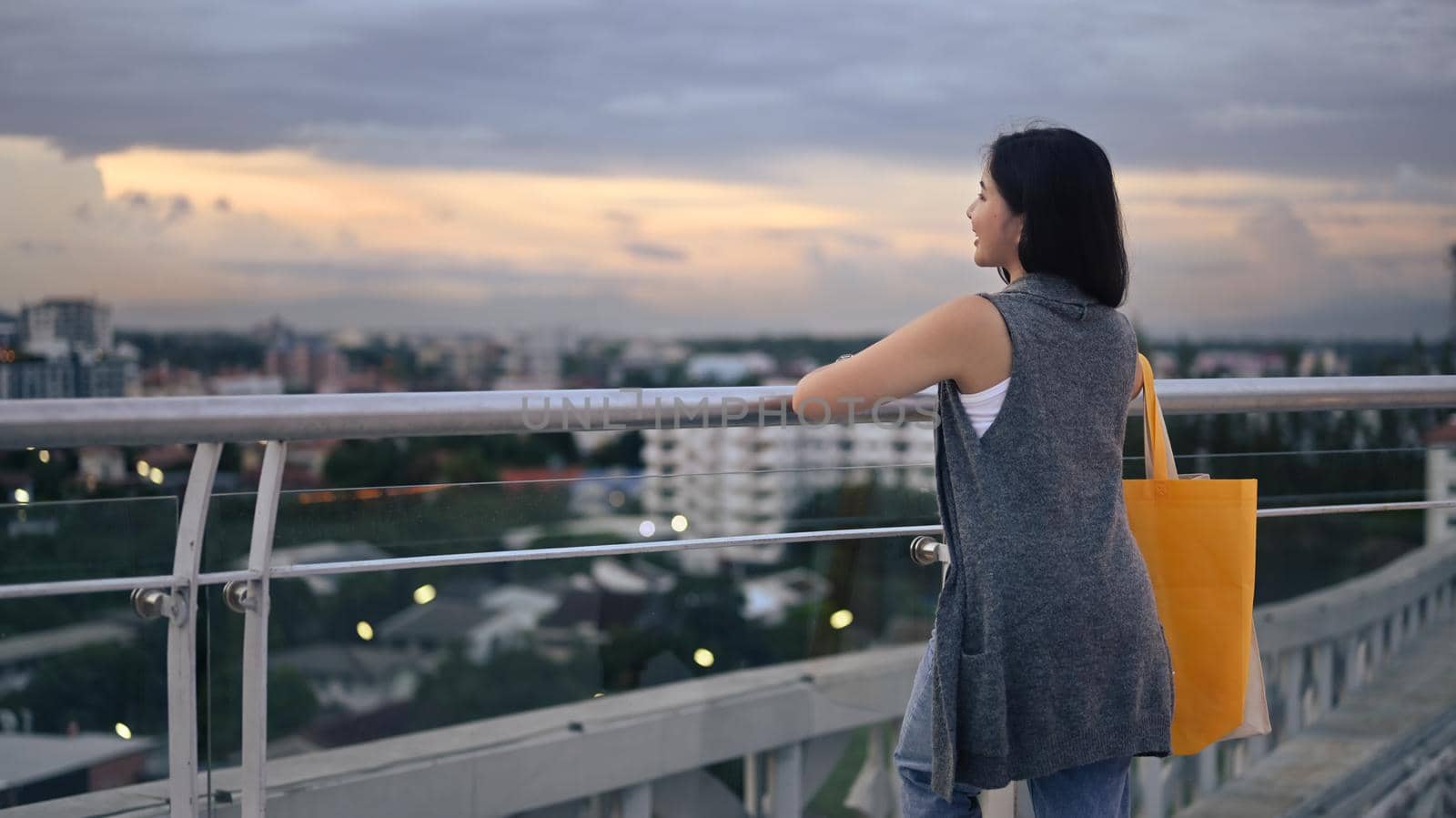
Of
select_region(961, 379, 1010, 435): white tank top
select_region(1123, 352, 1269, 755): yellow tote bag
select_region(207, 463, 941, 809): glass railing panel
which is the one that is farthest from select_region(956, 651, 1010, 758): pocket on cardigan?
select_region(207, 463, 941, 809): glass railing panel

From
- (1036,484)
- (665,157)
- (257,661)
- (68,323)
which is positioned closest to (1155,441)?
(1036,484)

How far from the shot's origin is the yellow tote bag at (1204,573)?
1.82 m

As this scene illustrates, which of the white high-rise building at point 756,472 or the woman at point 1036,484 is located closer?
the woman at point 1036,484

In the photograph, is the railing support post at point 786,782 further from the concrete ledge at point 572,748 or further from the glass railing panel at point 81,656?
the glass railing panel at point 81,656

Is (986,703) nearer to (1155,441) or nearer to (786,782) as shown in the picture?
(1155,441)

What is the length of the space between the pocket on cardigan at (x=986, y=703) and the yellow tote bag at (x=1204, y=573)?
15.1 inches

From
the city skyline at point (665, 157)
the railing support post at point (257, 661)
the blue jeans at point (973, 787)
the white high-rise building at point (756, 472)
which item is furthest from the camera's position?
the city skyline at point (665, 157)

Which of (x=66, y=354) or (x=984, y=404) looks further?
(x=66, y=354)

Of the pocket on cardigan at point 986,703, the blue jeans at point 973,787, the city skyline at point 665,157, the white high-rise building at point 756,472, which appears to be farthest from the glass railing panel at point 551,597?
the city skyline at point 665,157

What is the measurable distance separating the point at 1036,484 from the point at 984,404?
0.38 feet

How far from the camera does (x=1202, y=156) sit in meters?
54.0

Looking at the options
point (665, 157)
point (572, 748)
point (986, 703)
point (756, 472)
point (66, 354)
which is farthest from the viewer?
point (665, 157)

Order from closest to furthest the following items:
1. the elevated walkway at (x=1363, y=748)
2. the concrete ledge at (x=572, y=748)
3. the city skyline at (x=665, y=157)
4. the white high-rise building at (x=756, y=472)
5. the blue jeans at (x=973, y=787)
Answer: the blue jeans at (x=973, y=787) < the concrete ledge at (x=572, y=748) < the white high-rise building at (x=756, y=472) < the elevated walkway at (x=1363, y=748) < the city skyline at (x=665, y=157)

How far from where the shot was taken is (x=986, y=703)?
5.13 feet
